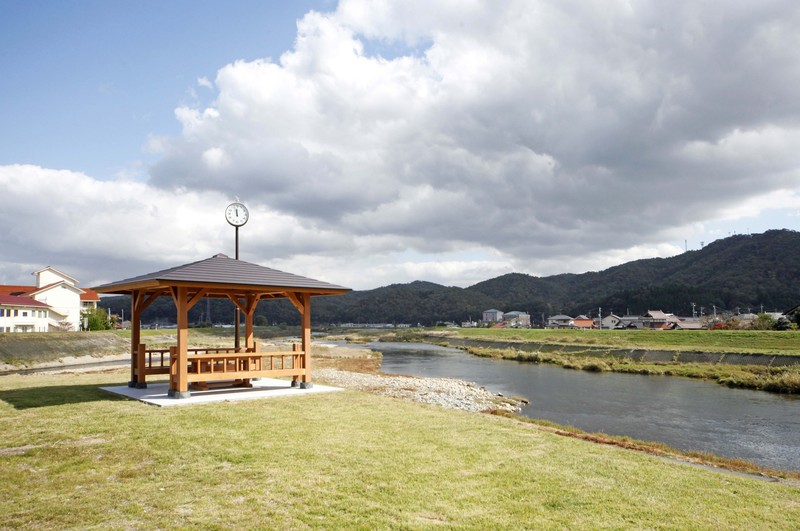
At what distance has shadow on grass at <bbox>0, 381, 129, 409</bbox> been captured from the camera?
10914 mm

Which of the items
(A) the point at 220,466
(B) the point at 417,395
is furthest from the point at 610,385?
(A) the point at 220,466

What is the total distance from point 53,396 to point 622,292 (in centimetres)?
12030

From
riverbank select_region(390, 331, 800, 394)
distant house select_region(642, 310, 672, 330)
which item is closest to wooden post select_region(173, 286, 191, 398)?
riverbank select_region(390, 331, 800, 394)

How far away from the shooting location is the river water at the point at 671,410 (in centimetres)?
1326

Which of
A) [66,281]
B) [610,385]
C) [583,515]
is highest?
[66,281]

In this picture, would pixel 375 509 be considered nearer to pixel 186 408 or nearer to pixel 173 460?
pixel 173 460

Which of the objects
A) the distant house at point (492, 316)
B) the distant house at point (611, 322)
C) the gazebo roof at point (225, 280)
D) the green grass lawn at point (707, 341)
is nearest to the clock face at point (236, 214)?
the gazebo roof at point (225, 280)

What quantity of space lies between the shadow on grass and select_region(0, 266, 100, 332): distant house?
35.3m

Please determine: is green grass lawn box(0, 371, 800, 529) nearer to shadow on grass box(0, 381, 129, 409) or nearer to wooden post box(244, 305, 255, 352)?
shadow on grass box(0, 381, 129, 409)

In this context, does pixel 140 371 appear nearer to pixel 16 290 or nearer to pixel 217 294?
pixel 217 294

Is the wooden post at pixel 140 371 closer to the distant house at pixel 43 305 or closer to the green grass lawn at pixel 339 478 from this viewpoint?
the green grass lawn at pixel 339 478

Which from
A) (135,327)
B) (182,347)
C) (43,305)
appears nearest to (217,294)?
(135,327)

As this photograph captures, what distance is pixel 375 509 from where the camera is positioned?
16.5 ft

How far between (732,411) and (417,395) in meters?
11.8
